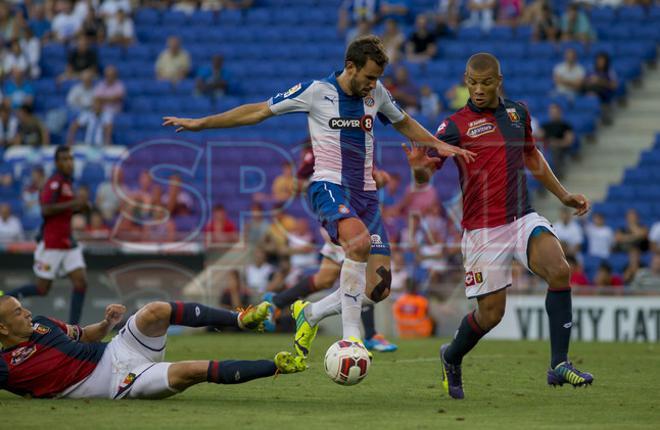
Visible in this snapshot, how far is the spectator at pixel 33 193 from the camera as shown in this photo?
70.5 ft

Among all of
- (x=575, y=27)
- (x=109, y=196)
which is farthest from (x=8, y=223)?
(x=575, y=27)

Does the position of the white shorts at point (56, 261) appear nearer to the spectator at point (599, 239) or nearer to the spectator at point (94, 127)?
the spectator at point (94, 127)

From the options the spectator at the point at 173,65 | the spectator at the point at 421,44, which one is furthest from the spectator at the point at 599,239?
the spectator at the point at 173,65

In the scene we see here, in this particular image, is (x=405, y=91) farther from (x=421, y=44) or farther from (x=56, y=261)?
(x=56, y=261)

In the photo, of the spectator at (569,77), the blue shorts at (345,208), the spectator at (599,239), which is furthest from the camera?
the spectator at (569,77)

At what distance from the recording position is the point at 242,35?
1004 inches

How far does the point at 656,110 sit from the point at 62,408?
1673 centimetres

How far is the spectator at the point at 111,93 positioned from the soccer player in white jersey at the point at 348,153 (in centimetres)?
1488

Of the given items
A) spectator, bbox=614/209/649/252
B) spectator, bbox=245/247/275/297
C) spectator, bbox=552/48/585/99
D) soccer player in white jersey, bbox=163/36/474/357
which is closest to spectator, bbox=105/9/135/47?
spectator, bbox=245/247/275/297

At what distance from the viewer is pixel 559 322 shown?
29.7 feet

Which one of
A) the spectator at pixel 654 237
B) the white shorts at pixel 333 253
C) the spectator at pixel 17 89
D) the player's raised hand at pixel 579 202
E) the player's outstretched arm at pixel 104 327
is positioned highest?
the player's raised hand at pixel 579 202

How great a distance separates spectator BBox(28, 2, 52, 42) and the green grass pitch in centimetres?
1661

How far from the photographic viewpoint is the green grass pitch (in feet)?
24.4

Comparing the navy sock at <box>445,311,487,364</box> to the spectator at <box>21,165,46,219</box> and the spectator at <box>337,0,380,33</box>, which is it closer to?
the spectator at <box>21,165,46,219</box>
